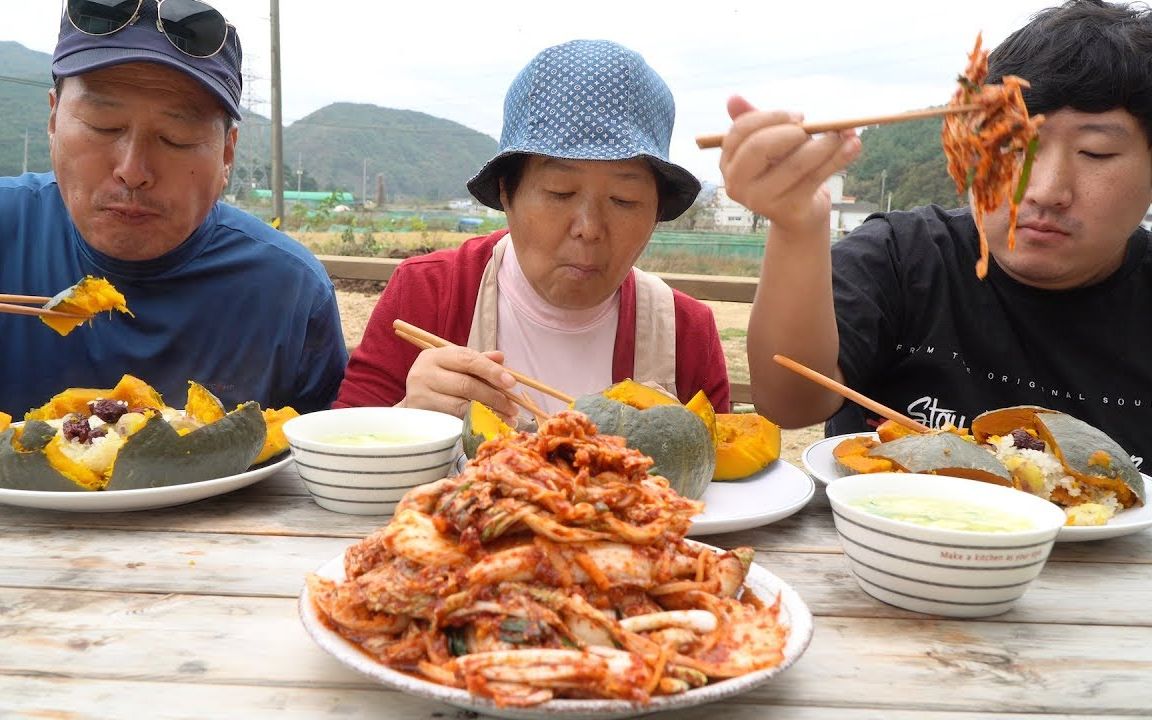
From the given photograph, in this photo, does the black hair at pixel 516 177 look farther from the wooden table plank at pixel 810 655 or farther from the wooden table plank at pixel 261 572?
the wooden table plank at pixel 810 655

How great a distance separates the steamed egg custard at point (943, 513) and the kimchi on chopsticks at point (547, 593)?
371 millimetres

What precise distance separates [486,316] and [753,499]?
4.58ft

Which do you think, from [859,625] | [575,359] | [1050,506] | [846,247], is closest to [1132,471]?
[1050,506]

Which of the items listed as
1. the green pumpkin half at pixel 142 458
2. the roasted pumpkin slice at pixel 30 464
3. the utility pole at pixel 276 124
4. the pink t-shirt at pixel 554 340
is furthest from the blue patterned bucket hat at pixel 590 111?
the utility pole at pixel 276 124

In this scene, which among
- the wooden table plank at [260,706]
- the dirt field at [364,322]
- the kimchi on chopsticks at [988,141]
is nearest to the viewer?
the wooden table plank at [260,706]

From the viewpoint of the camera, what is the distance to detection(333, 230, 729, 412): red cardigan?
2752 mm

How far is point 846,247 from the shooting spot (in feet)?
9.33

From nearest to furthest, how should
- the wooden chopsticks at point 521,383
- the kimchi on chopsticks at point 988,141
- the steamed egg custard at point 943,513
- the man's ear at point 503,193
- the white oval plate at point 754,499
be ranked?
the steamed egg custard at point 943,513, the white oval plate at point 754,499, the kimchi on chopsticks at point 988,141, the wooden chopsticks at point 521,383, the man's ear at point 503,193

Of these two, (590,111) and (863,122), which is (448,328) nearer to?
(590,111)

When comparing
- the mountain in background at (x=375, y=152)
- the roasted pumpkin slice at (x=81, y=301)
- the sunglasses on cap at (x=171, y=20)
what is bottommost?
the roasted pumpkin slice at (x=81, y=301)

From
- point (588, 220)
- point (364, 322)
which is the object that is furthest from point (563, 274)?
point (364, 322)

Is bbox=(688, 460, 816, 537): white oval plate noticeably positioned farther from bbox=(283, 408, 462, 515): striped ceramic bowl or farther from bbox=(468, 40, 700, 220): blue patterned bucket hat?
bbox=(468, 40, 700, 220): blue patterned bucket hat

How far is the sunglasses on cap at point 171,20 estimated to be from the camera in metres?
2.36

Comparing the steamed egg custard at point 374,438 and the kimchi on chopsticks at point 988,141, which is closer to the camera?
the kimchi on chopsticks at point 988,141
